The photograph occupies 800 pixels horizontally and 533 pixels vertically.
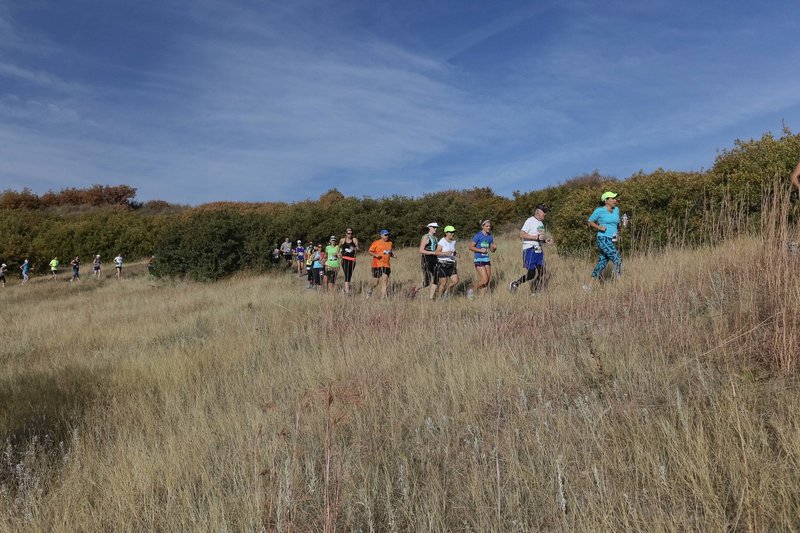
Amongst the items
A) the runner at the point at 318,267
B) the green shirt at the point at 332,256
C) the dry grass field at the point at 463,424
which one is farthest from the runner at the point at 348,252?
the dry grass field at the point at 463,424

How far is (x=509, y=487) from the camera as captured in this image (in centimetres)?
238

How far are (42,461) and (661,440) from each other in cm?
398

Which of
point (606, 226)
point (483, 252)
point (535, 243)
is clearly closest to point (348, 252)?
point (483, 252)

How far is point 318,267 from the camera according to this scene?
1341cm

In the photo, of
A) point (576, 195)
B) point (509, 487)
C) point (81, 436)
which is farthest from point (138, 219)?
point (509, 487)

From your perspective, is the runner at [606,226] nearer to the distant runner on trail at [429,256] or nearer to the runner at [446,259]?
the runner at [446,259]

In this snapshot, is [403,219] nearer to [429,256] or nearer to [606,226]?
[429,256]

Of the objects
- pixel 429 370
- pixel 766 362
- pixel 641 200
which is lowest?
pixel 429 370

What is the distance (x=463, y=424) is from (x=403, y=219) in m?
24.9

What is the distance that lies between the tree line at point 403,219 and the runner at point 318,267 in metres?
6.34

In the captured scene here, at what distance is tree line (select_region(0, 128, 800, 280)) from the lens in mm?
8102

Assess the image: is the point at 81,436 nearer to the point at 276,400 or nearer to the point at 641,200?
the point at 276,400

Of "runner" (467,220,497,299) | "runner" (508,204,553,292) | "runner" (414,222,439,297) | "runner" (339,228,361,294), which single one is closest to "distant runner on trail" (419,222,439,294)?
"runner" (414,222,439,297)

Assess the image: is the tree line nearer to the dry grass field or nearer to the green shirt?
the dry grass field
